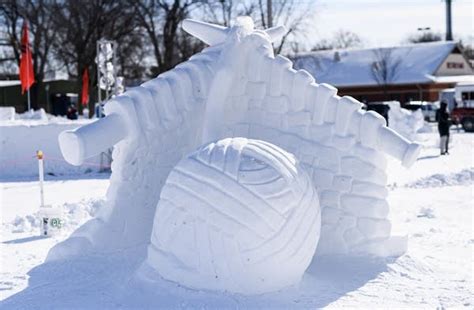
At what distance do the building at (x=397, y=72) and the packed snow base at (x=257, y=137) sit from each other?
4942cm

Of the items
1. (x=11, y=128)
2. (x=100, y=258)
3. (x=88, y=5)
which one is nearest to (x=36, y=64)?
(x=88, y=5)

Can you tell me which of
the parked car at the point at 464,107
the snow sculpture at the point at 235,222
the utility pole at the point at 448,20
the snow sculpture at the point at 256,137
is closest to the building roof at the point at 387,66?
the utility pole at the point at 448,20

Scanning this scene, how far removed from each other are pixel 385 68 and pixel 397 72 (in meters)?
1.10

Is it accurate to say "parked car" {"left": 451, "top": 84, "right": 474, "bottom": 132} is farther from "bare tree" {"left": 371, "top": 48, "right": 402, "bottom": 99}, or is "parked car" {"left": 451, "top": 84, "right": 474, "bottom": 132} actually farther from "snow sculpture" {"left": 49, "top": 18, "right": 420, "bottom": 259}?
"snow sculpture" {"left": 49, "top": 18, "right": 420, "bottom": 259}

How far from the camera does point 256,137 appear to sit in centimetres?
848

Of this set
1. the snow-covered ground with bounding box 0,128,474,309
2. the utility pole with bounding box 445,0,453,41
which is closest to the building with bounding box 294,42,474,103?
the utility pole with bounding box 445,0,453,41

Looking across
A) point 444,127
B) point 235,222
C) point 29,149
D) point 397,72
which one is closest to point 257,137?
point 235,222

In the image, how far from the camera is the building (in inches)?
2320

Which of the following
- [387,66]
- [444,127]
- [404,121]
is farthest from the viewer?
[387,66]

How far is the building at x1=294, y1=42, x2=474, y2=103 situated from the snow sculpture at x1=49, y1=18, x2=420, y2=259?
49399 mm

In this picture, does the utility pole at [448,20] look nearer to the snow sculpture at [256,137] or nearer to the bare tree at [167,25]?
the bare tree at [167,25]

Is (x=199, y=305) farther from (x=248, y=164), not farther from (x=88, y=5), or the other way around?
(x=88, y=5)

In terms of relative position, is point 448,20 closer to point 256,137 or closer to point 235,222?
point 256,137

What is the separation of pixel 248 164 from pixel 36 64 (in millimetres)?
42337
